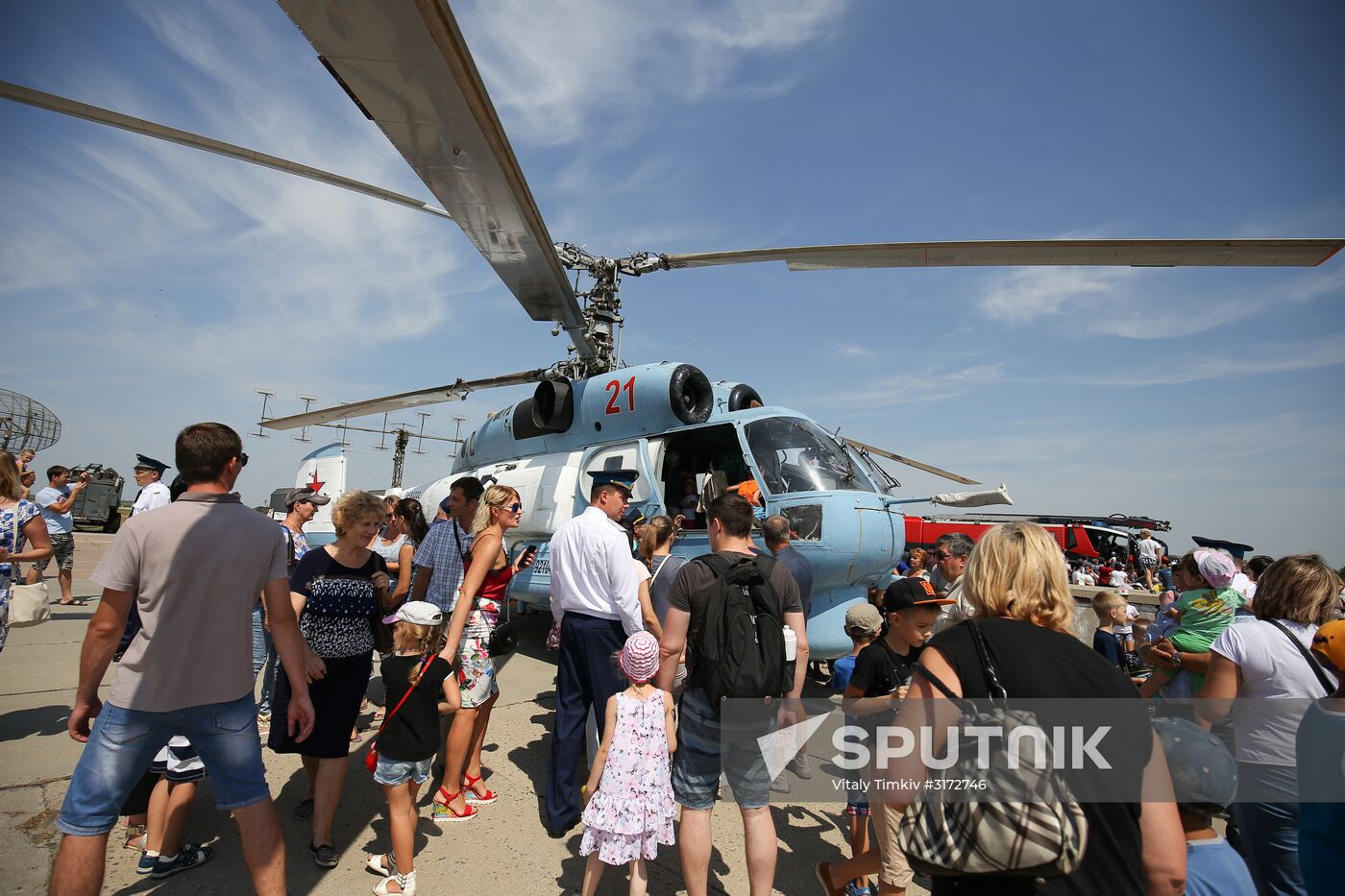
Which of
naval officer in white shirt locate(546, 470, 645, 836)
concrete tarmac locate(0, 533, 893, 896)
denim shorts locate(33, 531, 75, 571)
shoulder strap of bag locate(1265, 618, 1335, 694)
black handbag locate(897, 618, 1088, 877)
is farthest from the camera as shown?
denim shorts locate(33, 531, 75, 571)

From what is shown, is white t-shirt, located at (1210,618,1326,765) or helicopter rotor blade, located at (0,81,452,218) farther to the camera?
helicopter rotor blade, located at (0,81,452,218)

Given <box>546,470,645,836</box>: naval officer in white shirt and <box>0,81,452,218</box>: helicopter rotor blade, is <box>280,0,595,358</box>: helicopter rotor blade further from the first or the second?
<box>546,470,645,836</box>: naval officer in white shirt

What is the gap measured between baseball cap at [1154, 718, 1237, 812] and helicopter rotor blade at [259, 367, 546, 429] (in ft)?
21.1

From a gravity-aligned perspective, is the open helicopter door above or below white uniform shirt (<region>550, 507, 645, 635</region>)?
above

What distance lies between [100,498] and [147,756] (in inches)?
916

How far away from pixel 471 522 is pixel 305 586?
1060mm

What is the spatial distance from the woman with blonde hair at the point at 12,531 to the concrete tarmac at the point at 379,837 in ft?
3.29

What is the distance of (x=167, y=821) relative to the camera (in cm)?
276

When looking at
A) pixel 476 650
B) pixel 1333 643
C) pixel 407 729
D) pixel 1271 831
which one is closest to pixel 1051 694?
pixel 1333 643

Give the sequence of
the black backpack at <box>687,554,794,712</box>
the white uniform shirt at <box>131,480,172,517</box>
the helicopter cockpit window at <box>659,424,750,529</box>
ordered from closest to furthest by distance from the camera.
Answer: the black backpack at <box>687,554,794,712</box> → the white uniform shirt at <box>131,480,172,517</box> → the helicopter cockpit window at <box>659,424,750,529</box>

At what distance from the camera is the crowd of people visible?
60.4 inches

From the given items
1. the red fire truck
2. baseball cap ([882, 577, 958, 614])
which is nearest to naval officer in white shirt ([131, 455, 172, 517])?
baseball cap ([882, 577, 958, 614])

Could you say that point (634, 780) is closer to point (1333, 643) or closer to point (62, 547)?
point (1333, 643)

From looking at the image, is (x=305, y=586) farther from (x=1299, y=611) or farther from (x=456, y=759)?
(x=1299, y=611)
